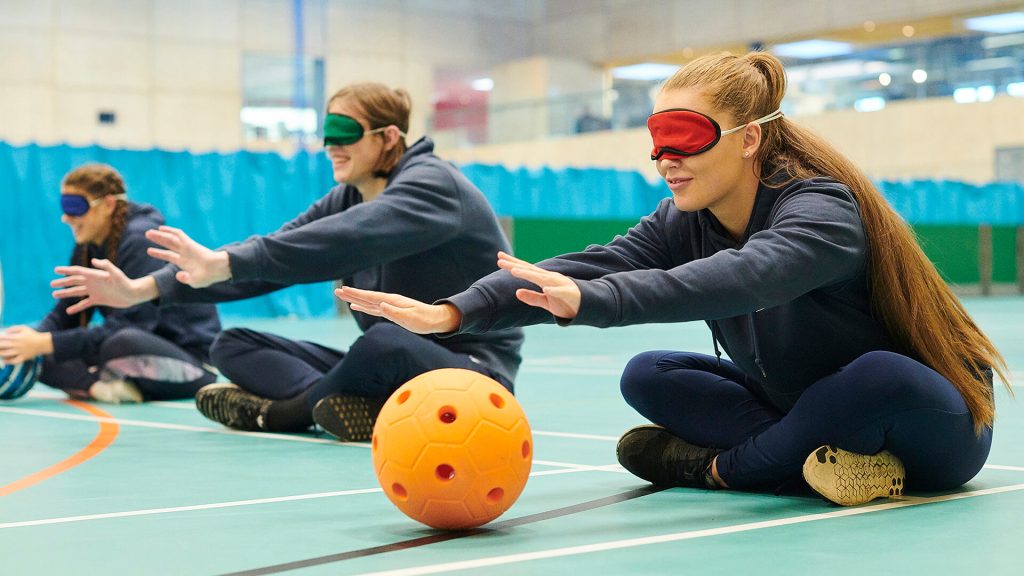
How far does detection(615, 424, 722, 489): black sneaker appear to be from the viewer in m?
3.83

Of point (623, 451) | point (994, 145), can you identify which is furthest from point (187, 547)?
point (994, 145)

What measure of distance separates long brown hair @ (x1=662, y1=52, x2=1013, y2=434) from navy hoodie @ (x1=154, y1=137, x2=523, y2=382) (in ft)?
5.57

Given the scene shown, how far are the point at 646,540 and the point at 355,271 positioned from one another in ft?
7.60

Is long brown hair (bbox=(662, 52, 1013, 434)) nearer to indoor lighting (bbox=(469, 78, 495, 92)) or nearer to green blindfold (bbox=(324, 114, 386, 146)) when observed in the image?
green blindfold (bbox=(324, 114, 386, 146))

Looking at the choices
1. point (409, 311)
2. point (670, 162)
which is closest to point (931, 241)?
point (670, 162)

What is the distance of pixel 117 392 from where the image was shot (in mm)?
6914

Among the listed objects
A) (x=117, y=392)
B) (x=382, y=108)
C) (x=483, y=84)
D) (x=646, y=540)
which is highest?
(x=483, y=84)

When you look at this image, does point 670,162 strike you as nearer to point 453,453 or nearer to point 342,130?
point 453,453

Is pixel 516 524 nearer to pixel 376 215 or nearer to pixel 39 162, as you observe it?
pixel 376 215

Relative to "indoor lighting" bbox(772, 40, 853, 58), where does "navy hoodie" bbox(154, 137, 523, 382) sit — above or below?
below

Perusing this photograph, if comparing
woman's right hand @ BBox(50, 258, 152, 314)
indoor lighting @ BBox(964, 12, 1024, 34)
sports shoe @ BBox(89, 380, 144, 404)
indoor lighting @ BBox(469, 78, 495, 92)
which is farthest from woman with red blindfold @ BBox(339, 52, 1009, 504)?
indoor lighting @ BBox(469, 78, 495, 92)

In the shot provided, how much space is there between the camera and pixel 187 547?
2.94 metres

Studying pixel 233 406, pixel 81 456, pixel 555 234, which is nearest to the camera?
pixel 81 456

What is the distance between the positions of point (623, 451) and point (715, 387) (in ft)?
1.20
